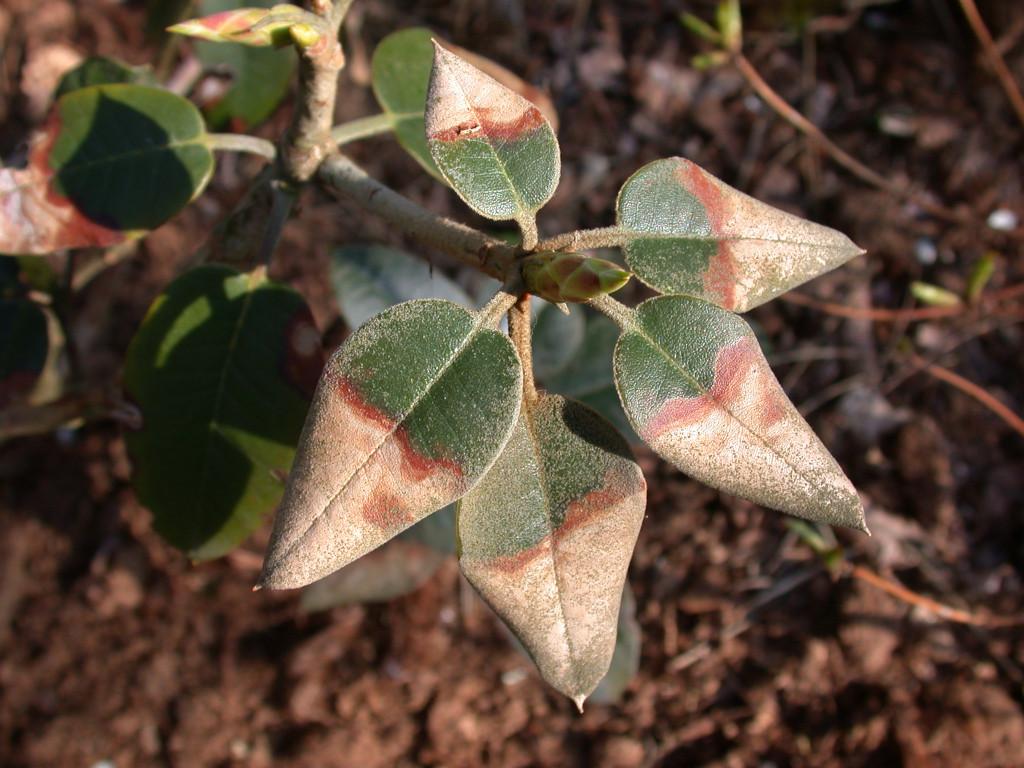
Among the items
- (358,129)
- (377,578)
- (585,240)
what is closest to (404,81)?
(358,129)

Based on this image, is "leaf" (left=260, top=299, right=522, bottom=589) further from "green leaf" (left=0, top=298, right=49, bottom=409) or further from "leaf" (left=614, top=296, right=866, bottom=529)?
"green leaf" (left=0, top=298, right=49, bottom=409)

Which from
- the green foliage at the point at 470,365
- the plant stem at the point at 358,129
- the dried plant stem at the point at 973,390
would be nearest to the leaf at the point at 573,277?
the green foliage at the point at 470,365

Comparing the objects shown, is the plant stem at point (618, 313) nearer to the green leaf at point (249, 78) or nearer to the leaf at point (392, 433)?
the leaf at point (392, 433)

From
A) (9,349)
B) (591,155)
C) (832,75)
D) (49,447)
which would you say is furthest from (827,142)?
(49,447)

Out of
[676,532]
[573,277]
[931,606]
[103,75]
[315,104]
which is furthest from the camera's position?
[676,532]

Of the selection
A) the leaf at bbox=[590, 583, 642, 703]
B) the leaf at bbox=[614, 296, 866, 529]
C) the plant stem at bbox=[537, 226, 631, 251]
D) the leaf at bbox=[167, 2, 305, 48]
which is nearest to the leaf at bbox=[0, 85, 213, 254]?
the leaf at bbox=[167, 2, 305, 48]

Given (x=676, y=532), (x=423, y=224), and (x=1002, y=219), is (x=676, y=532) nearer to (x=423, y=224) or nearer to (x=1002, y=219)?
(x=1002, y=219)
